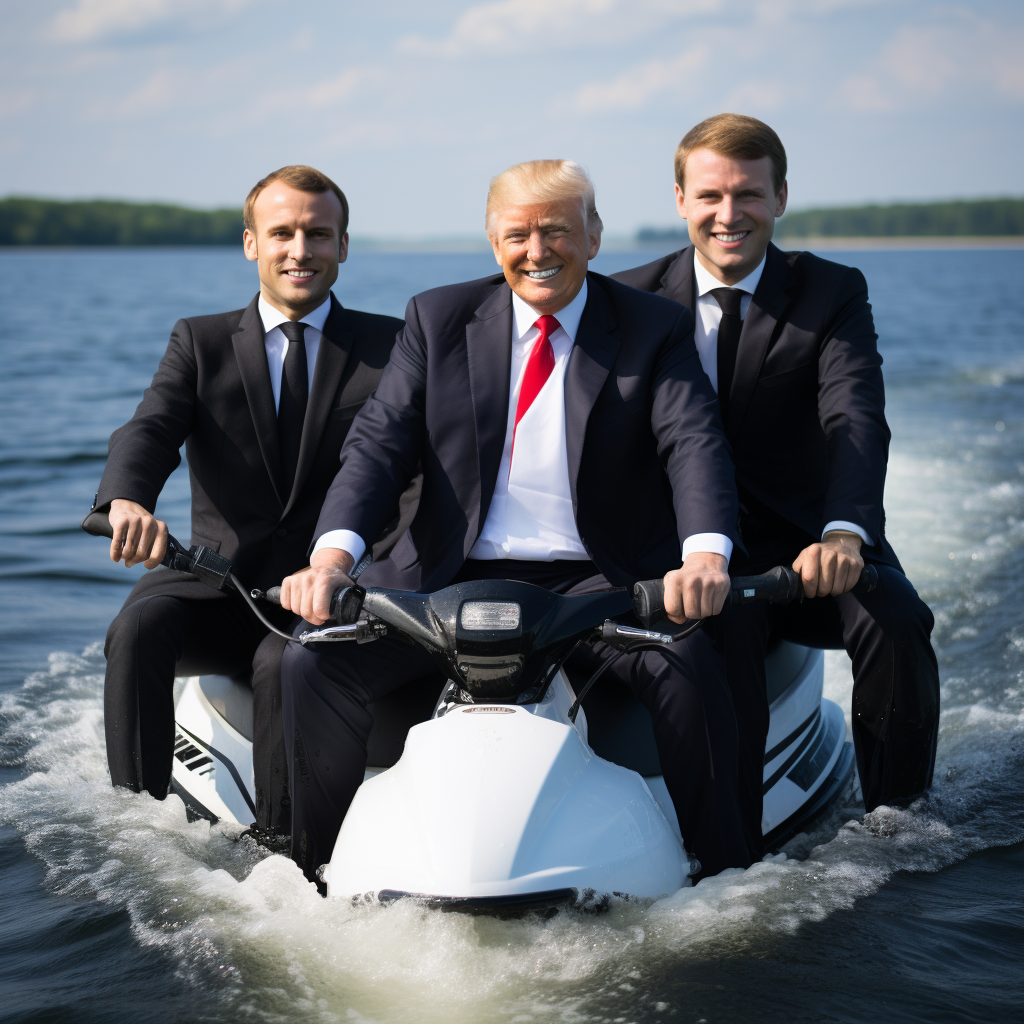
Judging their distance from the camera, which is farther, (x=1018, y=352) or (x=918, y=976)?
(x=1018, y=352)

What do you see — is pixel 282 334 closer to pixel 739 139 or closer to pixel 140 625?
pixel 140 625

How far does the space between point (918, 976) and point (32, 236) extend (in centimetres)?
8597

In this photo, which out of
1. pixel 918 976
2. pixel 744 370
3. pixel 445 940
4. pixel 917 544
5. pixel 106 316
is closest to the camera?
pixel 445 940

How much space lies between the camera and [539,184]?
8.66 ft

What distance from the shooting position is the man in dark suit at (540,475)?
2.46 meters

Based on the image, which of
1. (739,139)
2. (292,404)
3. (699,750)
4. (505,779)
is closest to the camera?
(505,779)

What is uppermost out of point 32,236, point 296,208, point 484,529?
point 32,236

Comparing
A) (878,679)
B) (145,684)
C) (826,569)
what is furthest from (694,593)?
(145,684)

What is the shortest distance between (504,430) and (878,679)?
3.63 ft

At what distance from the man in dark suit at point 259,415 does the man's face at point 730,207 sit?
2.93 feet

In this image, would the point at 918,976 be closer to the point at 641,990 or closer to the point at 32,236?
the point at 641,990

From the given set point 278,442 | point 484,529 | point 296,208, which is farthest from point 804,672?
point 296,208

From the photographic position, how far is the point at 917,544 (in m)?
6.98

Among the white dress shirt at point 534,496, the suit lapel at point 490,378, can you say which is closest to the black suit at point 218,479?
the suit lapel at point 490,378
